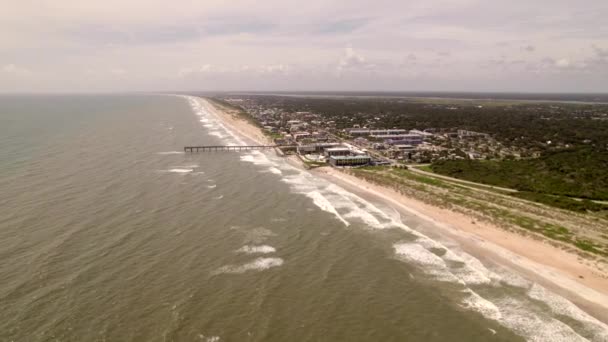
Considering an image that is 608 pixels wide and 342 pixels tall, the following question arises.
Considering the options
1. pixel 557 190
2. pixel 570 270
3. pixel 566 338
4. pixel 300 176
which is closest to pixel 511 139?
pixel 557 190

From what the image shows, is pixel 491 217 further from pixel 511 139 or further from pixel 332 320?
pixel 511 139

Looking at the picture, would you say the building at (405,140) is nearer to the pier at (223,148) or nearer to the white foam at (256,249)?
the pier at (223,148)

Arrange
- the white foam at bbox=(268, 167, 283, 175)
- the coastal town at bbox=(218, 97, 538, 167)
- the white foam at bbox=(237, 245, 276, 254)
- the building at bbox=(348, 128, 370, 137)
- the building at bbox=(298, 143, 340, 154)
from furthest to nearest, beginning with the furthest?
the building at bbox=(348, 128, 370, 137)
the building at bbox=(298, 143, 340, 154)
the coastal town at bbox=(218, 97, 538, 167)
the white foam at bbox=(268, 167, 283, 175)
the white foam at bbox=(237, 245, 276, 254)

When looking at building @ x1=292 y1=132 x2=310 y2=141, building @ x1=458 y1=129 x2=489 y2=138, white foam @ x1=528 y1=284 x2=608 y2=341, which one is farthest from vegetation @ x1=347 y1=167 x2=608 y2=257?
building @ x1=458 y1=129 x2=489 y2=138

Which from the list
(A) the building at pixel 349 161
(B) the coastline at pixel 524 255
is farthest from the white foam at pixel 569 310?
(A) the building at pixel 349 161

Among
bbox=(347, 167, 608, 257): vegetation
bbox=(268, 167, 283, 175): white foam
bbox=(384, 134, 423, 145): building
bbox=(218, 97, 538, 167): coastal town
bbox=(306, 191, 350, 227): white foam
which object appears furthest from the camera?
bbox=(384, 134, 423, 145): building

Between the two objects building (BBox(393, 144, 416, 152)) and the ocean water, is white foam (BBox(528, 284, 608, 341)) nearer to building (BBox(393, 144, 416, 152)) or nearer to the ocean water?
the ocean water
